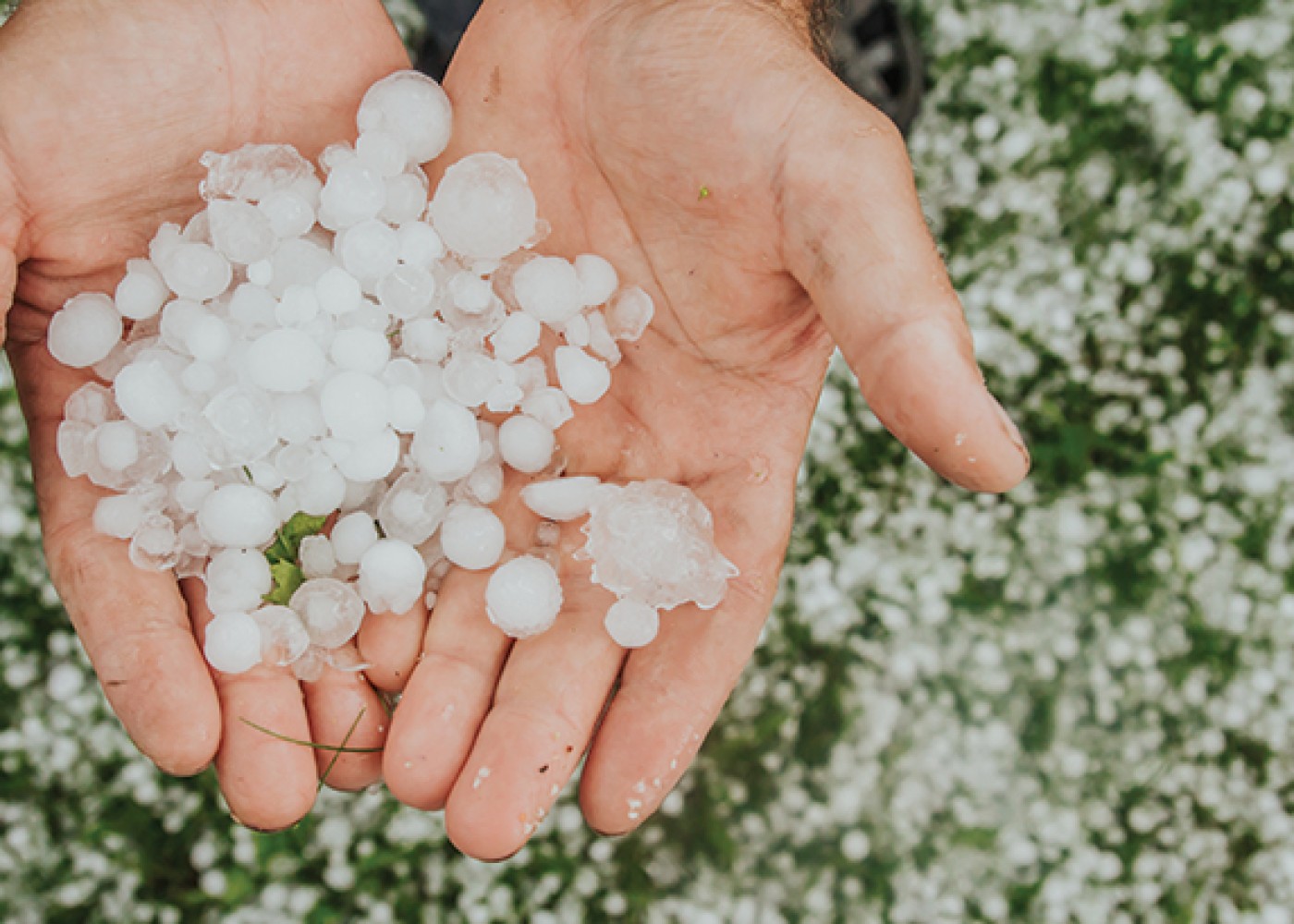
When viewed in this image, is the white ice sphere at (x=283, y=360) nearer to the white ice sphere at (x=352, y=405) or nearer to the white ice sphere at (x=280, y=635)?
Result: the white ice sphere at (x=352, y=405)

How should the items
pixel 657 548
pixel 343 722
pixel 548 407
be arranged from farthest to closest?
pixel 548 407 < pixel 343 722 < pixel 657 548

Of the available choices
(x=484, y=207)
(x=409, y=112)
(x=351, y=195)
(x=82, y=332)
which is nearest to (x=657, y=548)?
(x=484, y=207)

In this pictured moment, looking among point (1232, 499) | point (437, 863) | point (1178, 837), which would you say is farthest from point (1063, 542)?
point (437, 863)

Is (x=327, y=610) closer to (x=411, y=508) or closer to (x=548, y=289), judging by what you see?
(x=411, y=508)

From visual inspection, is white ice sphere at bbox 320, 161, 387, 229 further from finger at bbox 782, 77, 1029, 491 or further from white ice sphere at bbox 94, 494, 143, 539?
finger at bbox 782, 77, 1029, 491

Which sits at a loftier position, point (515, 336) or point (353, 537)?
point (515, 336)

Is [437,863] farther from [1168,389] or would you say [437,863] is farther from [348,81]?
[1168,389]

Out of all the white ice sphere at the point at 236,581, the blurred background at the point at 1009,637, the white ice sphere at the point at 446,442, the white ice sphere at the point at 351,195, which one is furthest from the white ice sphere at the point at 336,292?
the blurred background at the point at 1009,637
